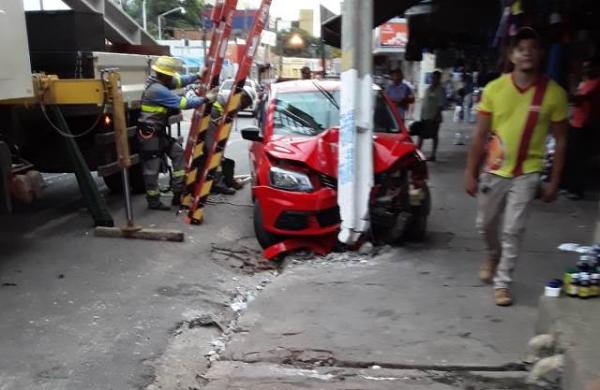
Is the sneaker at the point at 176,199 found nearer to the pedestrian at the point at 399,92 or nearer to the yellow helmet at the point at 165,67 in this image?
the yellow helmet at the point at 165,67

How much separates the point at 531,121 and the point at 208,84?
4759 millimetres

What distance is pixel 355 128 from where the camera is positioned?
5777mm

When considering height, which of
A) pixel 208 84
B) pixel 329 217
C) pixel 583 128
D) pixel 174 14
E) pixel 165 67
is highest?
pixel 174 14

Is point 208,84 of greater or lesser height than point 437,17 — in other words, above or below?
below

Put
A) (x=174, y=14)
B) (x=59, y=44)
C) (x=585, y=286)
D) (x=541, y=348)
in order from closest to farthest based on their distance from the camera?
(x=541, y=348) < (x=585, y=286) < (x=59, y=44) < (x=174, y=14)

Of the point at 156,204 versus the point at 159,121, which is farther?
the point at 156,204

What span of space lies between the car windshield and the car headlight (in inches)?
31.5

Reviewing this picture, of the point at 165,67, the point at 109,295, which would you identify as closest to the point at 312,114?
the point at 165,67

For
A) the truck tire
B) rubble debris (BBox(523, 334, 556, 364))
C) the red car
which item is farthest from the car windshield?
rubble debris (BBox(523, 334, 556, 364))

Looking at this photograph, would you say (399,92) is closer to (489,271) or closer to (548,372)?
(489,271)

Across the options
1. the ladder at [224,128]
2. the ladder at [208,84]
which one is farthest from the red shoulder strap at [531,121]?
the ladder at [208,84]

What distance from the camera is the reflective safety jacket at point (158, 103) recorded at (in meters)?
7.69

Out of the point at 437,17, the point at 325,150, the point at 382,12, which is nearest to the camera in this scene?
the point at 325,150

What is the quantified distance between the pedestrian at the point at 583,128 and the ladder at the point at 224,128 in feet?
13.4
